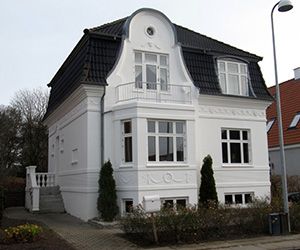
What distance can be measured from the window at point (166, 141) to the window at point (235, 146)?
10.3 feet

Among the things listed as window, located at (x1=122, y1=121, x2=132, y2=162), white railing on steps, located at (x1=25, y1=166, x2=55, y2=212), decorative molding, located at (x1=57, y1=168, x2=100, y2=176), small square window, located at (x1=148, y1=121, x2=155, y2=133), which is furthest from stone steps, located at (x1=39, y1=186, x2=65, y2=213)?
small square window, located at (x1=148, y1=121, x2=155, y2=133)

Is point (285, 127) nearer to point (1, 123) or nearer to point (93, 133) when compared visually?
point (93, 133)

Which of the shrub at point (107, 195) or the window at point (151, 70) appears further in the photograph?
the window at point (151, 70)

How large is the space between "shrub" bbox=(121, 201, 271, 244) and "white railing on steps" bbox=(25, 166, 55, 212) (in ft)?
27.2

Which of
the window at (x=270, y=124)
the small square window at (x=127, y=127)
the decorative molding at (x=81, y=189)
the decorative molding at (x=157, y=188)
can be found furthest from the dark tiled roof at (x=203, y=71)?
the window at (x=270, y=124)

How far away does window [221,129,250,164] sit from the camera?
20062mm

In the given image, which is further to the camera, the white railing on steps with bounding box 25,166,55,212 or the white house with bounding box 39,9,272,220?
the white railing on steps with bounding box 25,166,55,212

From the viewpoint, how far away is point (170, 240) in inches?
494

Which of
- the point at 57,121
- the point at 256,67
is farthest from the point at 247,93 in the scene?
the point at 57,121

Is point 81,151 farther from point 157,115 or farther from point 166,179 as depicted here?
point 166,179

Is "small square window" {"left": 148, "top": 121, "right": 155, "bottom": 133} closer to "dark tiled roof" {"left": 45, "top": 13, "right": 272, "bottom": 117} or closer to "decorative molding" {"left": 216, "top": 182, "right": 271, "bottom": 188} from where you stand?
"dark tiled roof" {"left": 45, "top": 13, "right": 272, "bottom": 117}

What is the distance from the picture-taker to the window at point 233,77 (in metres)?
20.5

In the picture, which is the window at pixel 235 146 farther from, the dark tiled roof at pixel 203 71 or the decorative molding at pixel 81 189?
the decorative molding at pixel 81 189

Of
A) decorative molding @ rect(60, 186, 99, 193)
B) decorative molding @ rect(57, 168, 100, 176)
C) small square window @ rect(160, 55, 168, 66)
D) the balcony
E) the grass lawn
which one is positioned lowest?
the grass lawn
